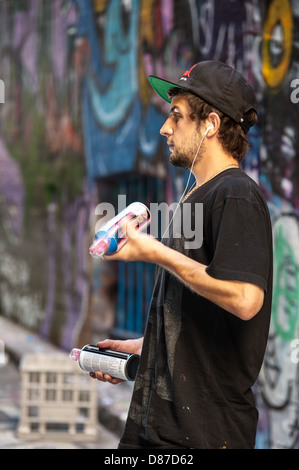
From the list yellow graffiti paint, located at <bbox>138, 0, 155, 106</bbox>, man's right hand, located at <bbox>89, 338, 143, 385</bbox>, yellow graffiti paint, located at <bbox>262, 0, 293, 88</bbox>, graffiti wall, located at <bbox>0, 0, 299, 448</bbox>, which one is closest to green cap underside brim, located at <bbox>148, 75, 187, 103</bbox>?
man's right hand, located at <bbox>89, 338, 143, 385</bbox>

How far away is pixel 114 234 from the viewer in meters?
2.07

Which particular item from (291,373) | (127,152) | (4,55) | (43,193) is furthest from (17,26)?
(291,373)

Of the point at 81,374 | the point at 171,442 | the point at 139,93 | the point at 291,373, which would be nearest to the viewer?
the point at 171,442

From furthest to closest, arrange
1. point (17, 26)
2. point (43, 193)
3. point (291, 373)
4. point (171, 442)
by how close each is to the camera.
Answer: point (17, 26)
point (43, 193)
point (291, 373)
point (171, 442)

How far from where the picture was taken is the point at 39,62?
34.2 ft

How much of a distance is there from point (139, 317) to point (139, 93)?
213 centimetres

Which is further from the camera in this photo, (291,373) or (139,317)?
(139,317)

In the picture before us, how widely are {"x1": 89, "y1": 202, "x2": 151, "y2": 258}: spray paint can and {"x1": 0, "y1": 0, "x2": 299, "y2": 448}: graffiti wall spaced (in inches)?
103

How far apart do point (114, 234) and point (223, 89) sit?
57cm

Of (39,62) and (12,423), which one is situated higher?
(39,62)

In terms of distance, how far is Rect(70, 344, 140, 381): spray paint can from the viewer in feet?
7.97

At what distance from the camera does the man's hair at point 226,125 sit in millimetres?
2275

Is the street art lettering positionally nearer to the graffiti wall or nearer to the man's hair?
the graffiti wall

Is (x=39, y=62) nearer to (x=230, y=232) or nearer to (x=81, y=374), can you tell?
(x=81, y=374)
